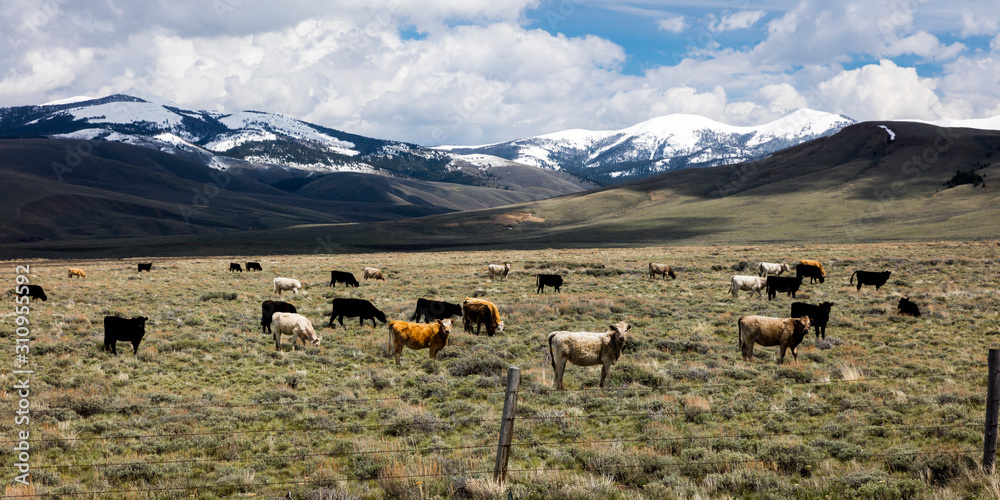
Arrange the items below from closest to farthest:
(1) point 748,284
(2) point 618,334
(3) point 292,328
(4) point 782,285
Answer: (2) point 618,334 → (3) point 292,328 → (4) point 782,285 → (1) point 748,284

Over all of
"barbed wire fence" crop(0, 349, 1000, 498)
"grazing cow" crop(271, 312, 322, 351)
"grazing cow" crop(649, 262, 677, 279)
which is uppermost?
"grazing cow" crop(649, 262, 677, 279)

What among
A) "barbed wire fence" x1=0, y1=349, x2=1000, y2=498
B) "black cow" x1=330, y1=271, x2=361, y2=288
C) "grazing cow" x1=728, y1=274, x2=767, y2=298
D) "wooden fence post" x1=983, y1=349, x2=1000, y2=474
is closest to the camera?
"wooden fence post" x1=983, y1=349, x2=1000, y2=474

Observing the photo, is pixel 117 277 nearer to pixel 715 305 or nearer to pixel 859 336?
pixel 715 305

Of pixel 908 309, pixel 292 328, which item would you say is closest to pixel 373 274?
pixel 292 328

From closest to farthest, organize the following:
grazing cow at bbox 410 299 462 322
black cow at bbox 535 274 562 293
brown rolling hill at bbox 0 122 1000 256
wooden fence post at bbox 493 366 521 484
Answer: wooden fence post at bbox 493 366 521 484, grazing cow at bbox 410 299 462 322, black cow at bbox 535 274 562 293, brown rolling hill at bbox 0 122 1000 256

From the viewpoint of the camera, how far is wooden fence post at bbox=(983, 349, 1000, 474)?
685 centimetres

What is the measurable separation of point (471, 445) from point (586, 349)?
14.4ft

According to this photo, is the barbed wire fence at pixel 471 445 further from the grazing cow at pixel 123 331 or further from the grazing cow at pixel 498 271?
the grazing cow at pixel 498 271

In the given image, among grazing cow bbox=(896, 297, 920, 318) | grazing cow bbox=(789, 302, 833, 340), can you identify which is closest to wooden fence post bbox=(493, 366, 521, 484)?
grazing cow bbox=(789, 302, 833, 340)

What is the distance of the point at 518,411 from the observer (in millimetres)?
10852

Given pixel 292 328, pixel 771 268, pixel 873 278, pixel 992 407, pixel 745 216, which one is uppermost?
pixel 745 216

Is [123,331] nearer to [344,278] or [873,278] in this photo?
[344,278]

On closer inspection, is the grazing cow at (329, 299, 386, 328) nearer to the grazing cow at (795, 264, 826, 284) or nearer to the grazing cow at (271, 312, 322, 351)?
the grazing cow at (271, 312, 322, 351)

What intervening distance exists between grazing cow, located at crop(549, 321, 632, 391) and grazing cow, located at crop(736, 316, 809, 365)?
4416mm
